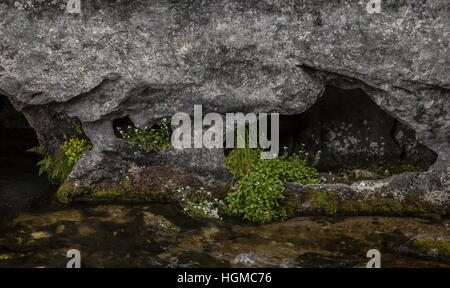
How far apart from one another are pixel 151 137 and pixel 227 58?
8.20 ft

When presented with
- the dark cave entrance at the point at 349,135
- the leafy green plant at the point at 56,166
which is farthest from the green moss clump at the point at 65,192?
the dark cave entrance at the point at 349,135

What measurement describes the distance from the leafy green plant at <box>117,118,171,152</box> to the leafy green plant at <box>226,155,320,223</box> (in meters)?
1.92

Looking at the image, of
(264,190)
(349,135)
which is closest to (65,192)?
(264,190)

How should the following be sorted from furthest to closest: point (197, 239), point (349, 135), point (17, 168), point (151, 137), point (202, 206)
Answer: point (17, 168), point (349, 135), point (151, 137), point (202, 206), point (197, 239)

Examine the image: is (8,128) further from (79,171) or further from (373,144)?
(373,144)

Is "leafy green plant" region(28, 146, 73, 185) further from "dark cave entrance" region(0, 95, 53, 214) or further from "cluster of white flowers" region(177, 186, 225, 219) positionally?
"cluster of white flowers" region(177, 186, 225, 219)

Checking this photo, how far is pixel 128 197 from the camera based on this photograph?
11.3m

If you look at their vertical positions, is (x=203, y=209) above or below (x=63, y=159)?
below

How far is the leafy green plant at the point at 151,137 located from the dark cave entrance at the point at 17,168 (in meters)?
2.29

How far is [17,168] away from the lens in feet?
44.0

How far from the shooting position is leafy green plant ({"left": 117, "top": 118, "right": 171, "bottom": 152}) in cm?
1139

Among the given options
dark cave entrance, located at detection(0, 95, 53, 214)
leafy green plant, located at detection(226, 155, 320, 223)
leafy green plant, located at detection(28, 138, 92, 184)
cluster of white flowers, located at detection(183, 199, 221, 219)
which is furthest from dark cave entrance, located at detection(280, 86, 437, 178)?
dark cave entrance, located at detection(0, 95, 53, 214)

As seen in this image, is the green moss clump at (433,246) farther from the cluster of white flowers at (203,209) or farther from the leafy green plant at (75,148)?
the leafy green plant at (75,148)

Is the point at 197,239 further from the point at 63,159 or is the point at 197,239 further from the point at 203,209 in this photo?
the point at 63,159
